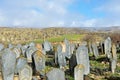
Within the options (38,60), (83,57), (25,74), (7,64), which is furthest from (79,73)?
(38,60)

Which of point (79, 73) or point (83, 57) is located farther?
point (83, 57)

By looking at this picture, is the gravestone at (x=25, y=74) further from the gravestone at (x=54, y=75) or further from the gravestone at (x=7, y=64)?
the gravestone at (x=54, y=75)

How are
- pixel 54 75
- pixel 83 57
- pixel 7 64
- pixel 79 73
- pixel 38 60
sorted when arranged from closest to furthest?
1. pixel 54 75
2. pixel 7 64
3. pixel 79 73
4. pixel 83 57
5. pixel 38 60

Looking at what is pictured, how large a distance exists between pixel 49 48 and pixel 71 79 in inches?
827

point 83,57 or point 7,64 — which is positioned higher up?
point 7,64

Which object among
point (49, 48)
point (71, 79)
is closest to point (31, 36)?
point (49, 48)

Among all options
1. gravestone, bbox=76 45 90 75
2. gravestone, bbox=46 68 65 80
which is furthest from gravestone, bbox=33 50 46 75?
gravestone, bbox=46 68 65 80

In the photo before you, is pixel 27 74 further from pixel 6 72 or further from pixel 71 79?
pixel 71 79

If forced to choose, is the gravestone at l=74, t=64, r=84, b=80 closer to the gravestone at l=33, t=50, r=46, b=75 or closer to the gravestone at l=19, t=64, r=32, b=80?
the gravestone at l=19, t=64, r=32, b=80

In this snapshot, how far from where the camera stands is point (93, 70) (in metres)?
22.0

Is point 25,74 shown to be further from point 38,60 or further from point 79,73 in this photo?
point 38,60

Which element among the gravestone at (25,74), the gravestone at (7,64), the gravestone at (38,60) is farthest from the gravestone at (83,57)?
the gravestone at (7,64)

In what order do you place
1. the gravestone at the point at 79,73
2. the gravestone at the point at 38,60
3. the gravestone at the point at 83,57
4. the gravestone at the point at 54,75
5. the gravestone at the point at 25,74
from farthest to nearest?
1. the gravestone at the point at 38,60
2. the gravestone at the point at 83,57
3. the gravestone at the point at 79,73
4. the gravestone at the point at 25,74
5. the gravestone at the point at 54,75

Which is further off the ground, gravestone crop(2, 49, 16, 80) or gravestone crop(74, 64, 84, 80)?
gravestone crop(2, 49, 16, 80)
